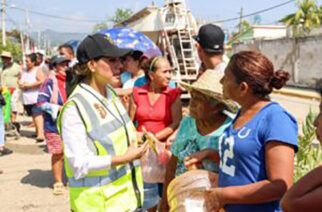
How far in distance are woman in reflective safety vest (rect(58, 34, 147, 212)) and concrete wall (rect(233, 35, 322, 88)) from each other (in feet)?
69.3

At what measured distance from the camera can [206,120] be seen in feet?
7.78

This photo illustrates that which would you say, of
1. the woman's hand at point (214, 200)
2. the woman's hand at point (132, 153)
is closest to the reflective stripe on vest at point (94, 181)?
the woman's hand at point (132, 153)

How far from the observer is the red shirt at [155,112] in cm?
346

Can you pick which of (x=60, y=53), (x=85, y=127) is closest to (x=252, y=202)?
(x=85, y=127)

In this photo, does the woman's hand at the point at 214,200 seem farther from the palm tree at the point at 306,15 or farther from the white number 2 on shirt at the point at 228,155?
the palm tree at the point at 306,15

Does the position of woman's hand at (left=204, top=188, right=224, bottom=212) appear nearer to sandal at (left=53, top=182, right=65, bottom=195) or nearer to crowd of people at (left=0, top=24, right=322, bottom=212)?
crowd of people at (left=0, top=24, right=322, bottom=212)

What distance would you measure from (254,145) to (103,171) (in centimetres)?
85

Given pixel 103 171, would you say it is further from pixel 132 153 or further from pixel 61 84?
pixel 61 84

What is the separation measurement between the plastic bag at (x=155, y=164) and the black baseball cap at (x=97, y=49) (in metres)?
0.95

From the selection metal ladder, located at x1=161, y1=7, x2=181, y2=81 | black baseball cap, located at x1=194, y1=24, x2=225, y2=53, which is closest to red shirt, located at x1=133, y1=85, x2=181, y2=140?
black baseball cap, located at x1=194, y1=24, x2=225, y2=53

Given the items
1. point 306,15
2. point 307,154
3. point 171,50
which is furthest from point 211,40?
point 306,15

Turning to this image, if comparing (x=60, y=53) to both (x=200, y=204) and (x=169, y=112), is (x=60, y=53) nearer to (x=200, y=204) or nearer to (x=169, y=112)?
(x=169, y=112)

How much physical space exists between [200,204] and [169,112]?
1.66m

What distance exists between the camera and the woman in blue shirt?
1.72 metres
